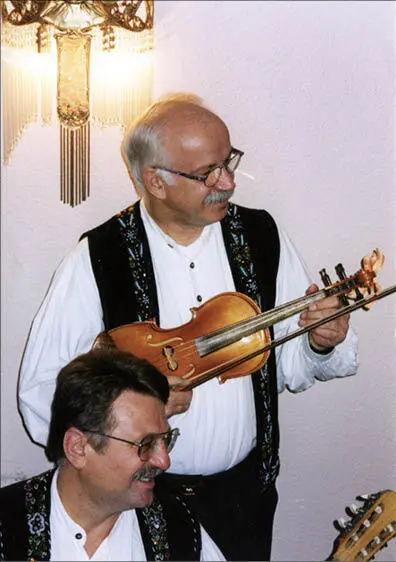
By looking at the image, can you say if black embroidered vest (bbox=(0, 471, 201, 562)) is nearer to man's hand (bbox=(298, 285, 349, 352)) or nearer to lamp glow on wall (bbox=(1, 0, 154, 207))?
man's hand (bbox=(298, 285, 349, 352))

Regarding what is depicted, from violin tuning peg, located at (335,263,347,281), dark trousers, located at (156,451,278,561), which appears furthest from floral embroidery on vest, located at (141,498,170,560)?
violin tuning peg, located at (335,263,347,281)

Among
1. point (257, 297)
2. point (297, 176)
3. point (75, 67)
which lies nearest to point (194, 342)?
point (257, 297)

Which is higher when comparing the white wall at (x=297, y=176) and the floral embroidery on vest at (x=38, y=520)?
the white wall at (x=297, y=176)

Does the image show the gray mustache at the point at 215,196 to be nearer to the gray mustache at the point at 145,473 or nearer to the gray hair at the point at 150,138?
the gray hair at the point at 150,138

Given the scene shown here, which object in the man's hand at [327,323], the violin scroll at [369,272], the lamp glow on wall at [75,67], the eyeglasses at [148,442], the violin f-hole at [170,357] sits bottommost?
the eyeglasses at [148,442]

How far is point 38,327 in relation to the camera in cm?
250

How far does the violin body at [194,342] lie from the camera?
2.37 metres

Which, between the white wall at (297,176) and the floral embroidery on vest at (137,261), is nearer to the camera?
the floral embroidery on vest at (137,261)

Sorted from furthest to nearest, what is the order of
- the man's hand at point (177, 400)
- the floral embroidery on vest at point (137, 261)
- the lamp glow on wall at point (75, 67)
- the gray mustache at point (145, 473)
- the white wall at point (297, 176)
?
the white wall at point (297, 176) → the lamp glow on wall at point (75, 67) → the floral embroidery on vest at point (137, 261) → the man's hand at point (177, 400) → the gray mustache at point (145, 473)

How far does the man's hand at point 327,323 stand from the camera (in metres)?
2.35

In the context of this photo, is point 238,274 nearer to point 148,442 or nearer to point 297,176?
point 297,176

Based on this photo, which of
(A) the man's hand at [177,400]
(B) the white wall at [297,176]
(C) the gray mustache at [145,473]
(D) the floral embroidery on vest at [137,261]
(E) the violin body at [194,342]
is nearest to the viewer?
(C) the gray mustache at [145,473]

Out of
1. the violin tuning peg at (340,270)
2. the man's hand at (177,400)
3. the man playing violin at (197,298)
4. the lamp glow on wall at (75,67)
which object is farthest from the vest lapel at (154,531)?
the lamp glow on wall at (75,67)

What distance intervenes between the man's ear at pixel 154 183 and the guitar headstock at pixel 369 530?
90cm
